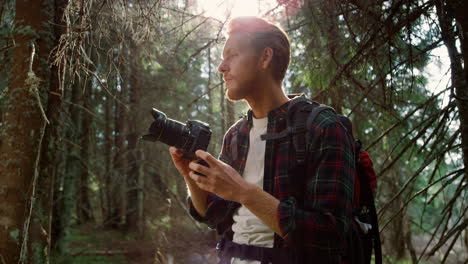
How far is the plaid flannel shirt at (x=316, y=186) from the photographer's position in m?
1.57

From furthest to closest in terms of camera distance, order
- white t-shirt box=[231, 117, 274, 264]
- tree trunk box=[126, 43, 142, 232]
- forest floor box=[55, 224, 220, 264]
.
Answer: tree trunk box=[126, 43, 142, 232], forest floor box=[55, 224, 220, 264], white t-shirt box=[231, 117, 274, 264]

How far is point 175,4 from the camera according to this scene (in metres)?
3.84

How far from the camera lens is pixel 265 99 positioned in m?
2.12

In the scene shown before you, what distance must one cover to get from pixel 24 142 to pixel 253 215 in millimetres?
1701

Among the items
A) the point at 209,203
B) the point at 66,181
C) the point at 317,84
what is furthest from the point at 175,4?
the point at 66,181

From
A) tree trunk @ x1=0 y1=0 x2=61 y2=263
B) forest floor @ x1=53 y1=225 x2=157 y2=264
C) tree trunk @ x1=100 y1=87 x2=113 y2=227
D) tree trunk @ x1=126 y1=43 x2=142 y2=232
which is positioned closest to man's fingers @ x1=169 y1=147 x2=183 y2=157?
tree trunk @ x1=0 y1=0 x2=61 y2=263

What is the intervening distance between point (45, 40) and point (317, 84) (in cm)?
299

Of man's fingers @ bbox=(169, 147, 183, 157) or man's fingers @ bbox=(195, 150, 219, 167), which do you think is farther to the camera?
man's fingers @ bbox=(169, 147, 183, 157)

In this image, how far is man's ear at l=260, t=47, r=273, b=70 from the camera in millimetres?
2154

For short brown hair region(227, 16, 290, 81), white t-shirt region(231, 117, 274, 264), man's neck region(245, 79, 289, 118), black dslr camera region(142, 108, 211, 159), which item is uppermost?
short brown hair region(227, 16, 290, 81)

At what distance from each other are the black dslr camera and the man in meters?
0.08

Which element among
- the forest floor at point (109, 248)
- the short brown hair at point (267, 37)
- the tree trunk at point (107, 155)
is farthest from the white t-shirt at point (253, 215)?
the tree trunk at point (107, 155)

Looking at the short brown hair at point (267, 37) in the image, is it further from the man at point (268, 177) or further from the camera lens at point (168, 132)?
the camera lens at point (168, 132)

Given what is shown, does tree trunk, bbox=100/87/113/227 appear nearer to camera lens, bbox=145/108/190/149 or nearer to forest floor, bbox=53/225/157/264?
forest floor, bbox=53/225/157/264
